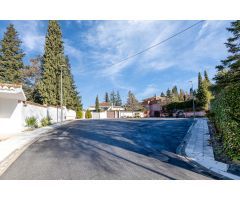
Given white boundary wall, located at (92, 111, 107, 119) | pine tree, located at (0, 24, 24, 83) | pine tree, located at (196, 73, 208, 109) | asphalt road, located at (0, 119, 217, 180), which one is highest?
pine tree, located at (0, 24, 24, 83)

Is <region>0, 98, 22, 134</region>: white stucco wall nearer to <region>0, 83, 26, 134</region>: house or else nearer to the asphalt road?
<region>0, 83, 26, 134</region>: house

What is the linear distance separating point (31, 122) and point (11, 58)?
2374 cm

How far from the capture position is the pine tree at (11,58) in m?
34.8

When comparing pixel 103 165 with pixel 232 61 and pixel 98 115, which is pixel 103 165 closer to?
pixel 232 61

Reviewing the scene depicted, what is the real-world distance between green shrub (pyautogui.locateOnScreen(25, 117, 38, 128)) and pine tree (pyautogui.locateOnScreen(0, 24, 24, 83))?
A: 2031 centimetres

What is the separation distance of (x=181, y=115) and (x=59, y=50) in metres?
30.5

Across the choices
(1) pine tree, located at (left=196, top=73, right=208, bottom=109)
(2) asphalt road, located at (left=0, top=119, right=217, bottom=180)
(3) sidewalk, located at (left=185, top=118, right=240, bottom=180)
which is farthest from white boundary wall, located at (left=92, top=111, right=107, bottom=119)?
(3) sidewalk, located at (left=185, top=118, right=240, bottom=180)

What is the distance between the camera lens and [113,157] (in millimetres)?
6793

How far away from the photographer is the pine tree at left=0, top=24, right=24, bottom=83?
34.8 meters

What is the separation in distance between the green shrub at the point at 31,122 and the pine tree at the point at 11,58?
66.6 ft

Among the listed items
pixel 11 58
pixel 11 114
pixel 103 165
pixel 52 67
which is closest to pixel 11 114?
pixel 11 114

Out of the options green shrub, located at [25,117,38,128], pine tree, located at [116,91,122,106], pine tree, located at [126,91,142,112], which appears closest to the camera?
green shrub, located at [25,117,38,128]
